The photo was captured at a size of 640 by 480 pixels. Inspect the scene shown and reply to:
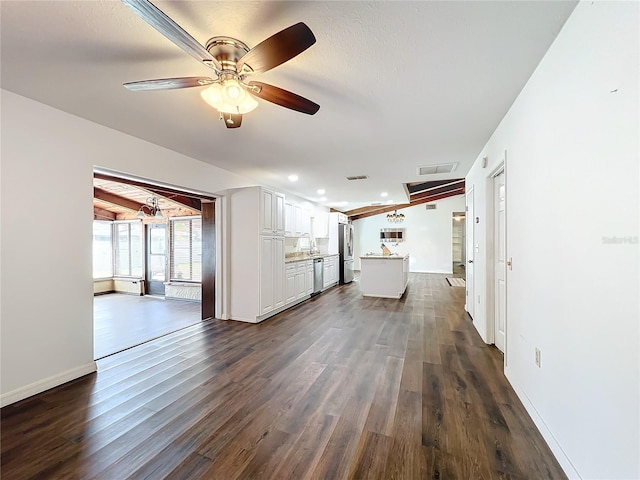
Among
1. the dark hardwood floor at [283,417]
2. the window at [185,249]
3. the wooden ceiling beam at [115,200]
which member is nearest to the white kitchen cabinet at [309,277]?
the dark hardwood floor at [283,417]

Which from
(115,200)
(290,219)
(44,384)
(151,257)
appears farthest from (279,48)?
(151,257)

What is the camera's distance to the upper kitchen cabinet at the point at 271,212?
451cm

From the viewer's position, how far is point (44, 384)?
94.3 inches

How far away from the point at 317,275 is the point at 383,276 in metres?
1.58

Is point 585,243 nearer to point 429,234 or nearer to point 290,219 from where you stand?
point 290,219

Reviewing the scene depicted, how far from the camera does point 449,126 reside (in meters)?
2.90

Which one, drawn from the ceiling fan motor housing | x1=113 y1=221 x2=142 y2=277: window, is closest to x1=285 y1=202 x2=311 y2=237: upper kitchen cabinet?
the ceiling fan motor housing

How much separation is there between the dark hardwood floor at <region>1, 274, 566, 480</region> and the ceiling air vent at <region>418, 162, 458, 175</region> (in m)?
2.67

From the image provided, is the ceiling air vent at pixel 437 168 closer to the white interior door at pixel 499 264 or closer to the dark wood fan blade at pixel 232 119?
the white interior door at pixel 499 264

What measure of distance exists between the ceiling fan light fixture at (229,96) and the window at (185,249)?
5.92m

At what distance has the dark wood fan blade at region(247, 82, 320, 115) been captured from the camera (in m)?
1.76

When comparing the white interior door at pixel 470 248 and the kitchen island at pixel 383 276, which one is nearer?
the white interior door at pixel 470 248

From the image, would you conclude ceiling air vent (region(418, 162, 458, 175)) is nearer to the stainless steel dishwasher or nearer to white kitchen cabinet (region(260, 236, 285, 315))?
white kitchen cabinet (region(260, 236, 285, 315))

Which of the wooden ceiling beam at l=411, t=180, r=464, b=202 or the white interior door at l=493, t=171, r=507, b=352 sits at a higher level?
the wooden ceiling beam at l=411, t=180, r=464, b=202
